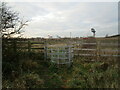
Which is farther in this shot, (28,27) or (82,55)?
(82,55)

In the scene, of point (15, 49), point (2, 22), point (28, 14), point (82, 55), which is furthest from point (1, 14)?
point (82, 55)

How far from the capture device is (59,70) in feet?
16.6

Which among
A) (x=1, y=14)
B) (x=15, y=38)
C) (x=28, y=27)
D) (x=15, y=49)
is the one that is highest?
(x=1, y=14)

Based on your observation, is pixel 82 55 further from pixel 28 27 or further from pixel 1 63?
pixel 1 63

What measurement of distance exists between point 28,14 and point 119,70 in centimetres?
492

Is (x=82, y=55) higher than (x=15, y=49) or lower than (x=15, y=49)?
lower

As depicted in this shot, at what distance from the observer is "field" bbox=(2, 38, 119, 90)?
133 inches

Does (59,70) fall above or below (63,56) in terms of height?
below

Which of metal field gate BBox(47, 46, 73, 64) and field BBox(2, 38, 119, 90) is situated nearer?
field BBox(2, 38, 119, 90)

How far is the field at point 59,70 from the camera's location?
11.1 ft

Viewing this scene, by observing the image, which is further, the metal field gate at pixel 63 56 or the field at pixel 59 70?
the metal field gate at pixel 63 56

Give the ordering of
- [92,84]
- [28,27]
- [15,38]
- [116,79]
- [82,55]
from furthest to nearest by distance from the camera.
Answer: [82,55]
[28,27]
[15,38]
[116,79]
[92,84]

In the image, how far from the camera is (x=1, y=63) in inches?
167

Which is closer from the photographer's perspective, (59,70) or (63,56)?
(59,70)
